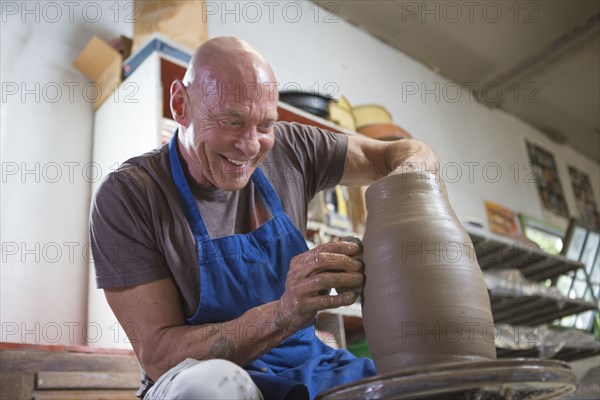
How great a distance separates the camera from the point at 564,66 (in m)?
5.89

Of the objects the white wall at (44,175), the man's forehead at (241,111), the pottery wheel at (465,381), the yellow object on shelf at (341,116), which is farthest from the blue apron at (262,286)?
the yellow object on shelf at (341,116)

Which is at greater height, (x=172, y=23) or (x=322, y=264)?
(x=172, y=23)

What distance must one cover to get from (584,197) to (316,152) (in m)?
6.05

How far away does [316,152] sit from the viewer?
76.7 inches

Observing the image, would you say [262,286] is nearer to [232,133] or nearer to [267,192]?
[267,192]

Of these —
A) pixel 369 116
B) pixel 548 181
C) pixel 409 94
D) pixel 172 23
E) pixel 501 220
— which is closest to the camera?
pixel 172 23

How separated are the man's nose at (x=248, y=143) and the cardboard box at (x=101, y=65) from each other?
4.55 feet

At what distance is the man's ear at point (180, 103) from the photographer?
5.80 ft

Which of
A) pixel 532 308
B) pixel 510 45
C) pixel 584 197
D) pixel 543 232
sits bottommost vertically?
pixel 532 308

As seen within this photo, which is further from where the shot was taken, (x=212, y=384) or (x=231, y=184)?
(x=231, y=184)

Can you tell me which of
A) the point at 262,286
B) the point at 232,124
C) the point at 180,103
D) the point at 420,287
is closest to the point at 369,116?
the point at 180,103

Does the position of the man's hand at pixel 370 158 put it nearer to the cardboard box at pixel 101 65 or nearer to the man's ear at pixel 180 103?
the man's ear at pixel 180 103

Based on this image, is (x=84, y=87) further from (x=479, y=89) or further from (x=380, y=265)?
(x=479, y=89)

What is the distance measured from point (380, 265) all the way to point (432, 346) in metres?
0.21
